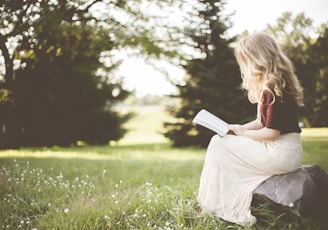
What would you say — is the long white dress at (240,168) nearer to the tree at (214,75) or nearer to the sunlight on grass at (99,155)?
the sunlight on grass at (99,155)

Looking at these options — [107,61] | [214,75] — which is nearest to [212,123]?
[214,75]

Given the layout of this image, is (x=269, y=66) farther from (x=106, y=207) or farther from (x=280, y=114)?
(x=106, y=207)

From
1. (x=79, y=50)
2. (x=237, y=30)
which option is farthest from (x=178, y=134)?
(x=79, y=50)

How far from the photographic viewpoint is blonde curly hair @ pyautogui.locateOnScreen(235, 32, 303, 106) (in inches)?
124

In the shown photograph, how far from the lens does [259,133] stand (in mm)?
3137

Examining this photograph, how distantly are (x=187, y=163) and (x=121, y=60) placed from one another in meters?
4.43

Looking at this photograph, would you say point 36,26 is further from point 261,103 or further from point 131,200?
point 261,103

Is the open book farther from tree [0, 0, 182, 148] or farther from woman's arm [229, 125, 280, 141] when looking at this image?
tree [0, 0, 182, 148]

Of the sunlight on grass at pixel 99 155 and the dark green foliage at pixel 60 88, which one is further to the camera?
the sunlight on grass at pixel 99 155

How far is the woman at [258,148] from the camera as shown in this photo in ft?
10.1

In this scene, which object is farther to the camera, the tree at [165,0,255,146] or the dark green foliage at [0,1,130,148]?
the tree at [165,0,255,146]

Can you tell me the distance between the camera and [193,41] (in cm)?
962

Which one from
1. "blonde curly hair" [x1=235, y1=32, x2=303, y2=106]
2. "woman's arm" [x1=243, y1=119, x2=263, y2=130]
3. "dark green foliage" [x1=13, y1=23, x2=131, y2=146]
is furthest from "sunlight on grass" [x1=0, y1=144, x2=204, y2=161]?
"blonde curly hair" [x1=235, y1=32, x2=303, y2=106]

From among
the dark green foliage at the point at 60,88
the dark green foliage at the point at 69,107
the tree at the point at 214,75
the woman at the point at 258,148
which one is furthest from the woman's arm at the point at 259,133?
the tree at the point at 214,75
